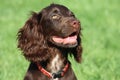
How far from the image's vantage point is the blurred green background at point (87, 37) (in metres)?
11.4

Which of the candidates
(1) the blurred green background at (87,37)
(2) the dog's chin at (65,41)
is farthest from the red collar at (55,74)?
(1) the blurred green background at (87,37)

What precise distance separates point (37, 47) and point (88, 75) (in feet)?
6.64

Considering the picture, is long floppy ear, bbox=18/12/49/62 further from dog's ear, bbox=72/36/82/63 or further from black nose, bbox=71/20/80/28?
black nose, bbox=71/20/80/28

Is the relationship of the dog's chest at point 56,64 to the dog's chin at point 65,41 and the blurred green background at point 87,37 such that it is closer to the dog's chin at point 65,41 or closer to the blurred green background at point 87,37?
the dog's chin at point 65,41

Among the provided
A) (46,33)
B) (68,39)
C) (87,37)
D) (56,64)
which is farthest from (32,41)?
(87,37)

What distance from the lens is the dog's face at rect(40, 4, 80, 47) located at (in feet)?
29.2

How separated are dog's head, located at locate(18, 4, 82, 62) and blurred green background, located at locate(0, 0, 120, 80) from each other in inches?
11.6

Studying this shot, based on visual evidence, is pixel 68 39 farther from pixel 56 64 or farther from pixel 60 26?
pixel 56 64

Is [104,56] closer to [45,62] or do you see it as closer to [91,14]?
[45,62]

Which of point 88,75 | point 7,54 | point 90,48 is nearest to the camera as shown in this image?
point 88,75

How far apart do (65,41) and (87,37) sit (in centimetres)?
625

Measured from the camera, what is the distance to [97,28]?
16875 millimetres

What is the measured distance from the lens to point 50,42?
914 cm

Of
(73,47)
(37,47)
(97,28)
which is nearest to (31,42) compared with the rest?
(37,47)
